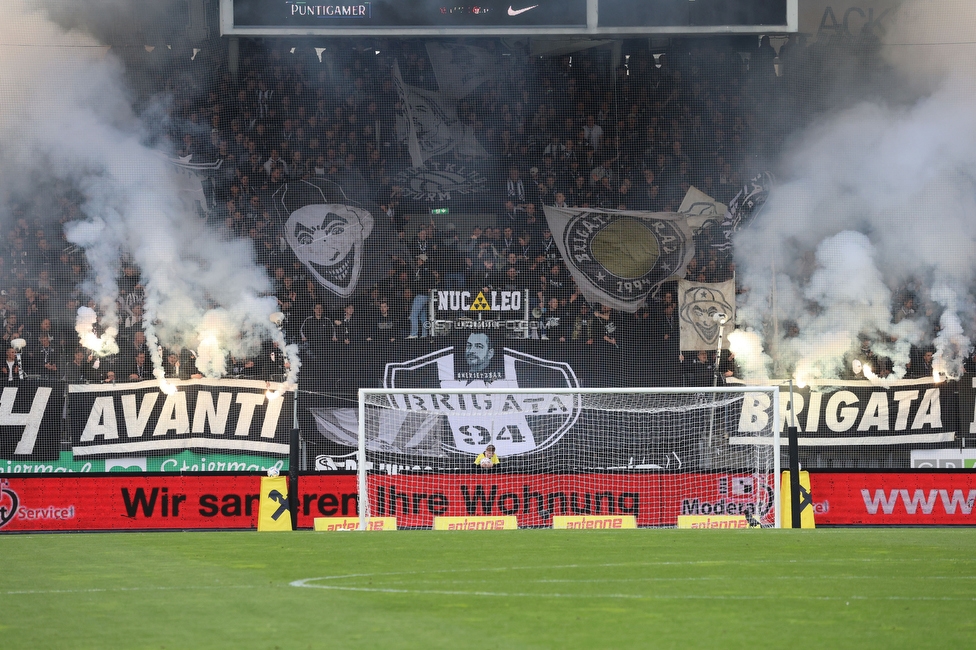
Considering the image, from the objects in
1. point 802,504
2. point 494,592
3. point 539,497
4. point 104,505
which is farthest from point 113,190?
point 494,592

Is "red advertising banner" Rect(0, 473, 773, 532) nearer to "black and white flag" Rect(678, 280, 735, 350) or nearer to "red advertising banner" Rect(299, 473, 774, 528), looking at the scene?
"red advertising banner" Rect(299, 473, 774, 528)

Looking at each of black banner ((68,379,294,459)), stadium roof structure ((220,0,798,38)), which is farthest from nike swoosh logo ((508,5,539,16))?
black banner ((68,379,294,459))

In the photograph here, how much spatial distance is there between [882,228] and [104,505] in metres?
10.6

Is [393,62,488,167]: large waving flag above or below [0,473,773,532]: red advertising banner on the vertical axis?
above

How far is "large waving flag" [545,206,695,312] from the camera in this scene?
15375 mm

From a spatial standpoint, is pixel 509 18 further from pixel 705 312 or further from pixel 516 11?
pixel 705 312

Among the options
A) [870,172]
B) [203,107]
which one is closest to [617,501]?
[870,172]

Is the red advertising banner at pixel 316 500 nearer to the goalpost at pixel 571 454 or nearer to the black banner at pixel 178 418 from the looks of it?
the goalpost at pixel 571 454

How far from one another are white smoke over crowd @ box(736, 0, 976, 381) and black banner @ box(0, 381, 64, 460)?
29.0 ft

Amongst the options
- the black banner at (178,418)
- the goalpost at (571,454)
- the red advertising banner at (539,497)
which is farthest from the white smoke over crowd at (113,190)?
the red advertising banner at (539,497)

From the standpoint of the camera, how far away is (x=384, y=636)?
4223 millimetres

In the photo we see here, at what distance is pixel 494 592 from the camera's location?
521cm

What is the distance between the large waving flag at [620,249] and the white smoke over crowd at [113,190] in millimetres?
4065

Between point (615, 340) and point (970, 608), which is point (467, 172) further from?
point (970, 608)
